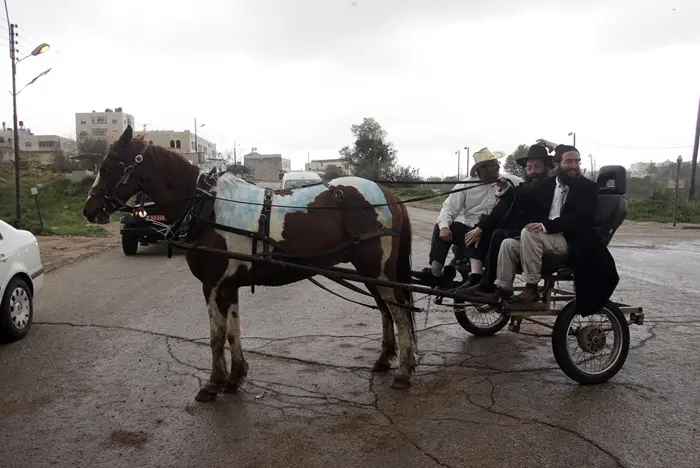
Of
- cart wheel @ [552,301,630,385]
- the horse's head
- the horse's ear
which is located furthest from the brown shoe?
the horse's ear

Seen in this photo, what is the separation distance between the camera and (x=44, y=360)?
5.33 meters

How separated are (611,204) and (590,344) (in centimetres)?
134

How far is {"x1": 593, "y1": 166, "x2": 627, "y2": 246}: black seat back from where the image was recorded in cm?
492

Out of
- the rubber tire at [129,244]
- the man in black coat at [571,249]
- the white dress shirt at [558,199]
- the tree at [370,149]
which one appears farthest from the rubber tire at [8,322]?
the tree at [370,149]

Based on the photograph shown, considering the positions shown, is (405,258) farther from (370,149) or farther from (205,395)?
(370,149)

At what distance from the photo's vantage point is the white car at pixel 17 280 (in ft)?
19.0

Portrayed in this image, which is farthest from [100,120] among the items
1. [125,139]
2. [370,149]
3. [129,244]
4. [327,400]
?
[327,400]

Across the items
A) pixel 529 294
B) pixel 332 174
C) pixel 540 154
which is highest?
pixel 332 174

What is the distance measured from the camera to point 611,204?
16.2 ft

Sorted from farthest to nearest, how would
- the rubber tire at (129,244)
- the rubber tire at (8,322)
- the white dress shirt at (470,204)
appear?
the rubber tire at (129,244) < the white dress shirt at (470,204) < the rubber tire at (8,322)

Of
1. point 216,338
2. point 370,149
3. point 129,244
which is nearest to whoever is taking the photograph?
point 216,338

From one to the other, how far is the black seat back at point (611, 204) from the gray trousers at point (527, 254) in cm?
48

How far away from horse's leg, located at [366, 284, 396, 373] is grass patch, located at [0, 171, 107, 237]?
17264 mm

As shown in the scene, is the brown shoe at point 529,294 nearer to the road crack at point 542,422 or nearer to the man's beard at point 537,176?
the road crack at point 542,422
